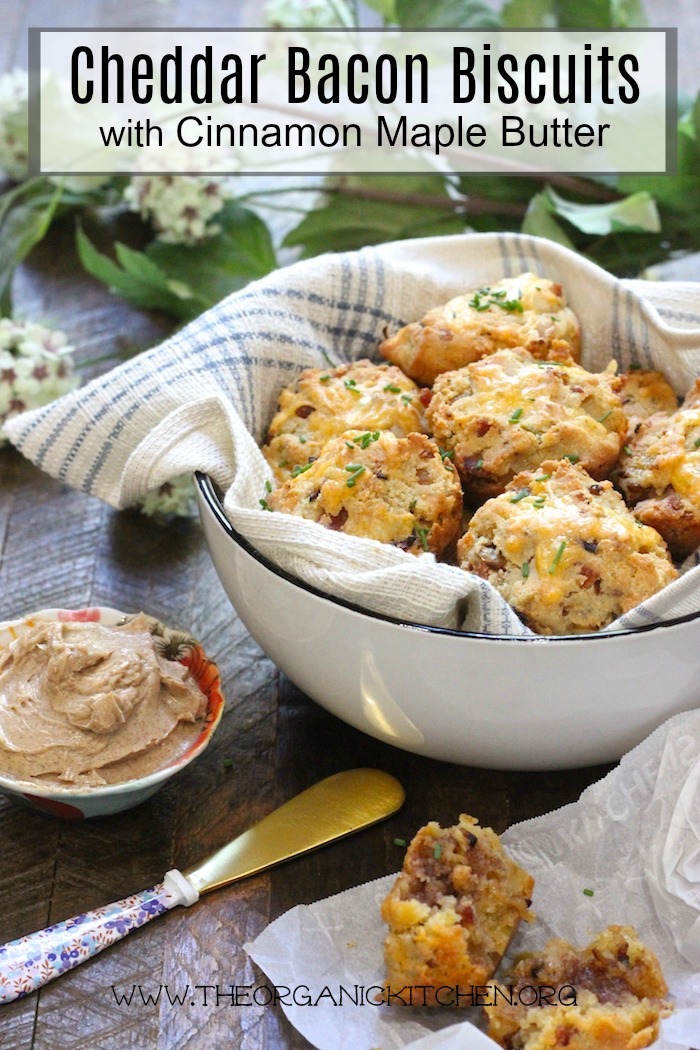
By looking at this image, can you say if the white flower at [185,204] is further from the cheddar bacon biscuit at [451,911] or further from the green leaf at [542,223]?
the cheddar bacon biscuit at [451,911]

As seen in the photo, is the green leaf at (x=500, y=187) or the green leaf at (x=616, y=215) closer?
the green leaf at (x=616, y=215)

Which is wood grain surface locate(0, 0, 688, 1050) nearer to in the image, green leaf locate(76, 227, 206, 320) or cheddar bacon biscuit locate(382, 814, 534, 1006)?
cheddar bacon biscuit locate(382, 814, 534, 1006)

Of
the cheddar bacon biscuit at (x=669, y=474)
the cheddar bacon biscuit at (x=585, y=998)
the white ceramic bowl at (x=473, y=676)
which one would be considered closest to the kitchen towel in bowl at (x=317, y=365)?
the white ceramic bowl at (x=473, y=676)

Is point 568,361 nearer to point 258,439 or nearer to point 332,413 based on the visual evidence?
point 332,413

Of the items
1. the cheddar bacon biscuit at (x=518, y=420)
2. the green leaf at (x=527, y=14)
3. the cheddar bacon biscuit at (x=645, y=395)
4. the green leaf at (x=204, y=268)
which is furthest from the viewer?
the green leaf at (x=527, y=14)

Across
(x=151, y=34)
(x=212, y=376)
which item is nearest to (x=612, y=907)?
(x=212, y=376)

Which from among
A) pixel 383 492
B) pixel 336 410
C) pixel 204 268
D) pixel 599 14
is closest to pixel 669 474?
pixel 383 492

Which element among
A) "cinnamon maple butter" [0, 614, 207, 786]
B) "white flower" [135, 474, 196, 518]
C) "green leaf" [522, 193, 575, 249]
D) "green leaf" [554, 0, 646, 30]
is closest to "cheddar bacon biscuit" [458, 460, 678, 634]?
"cinnamon maple butter" [0, 614, 207, 786]
